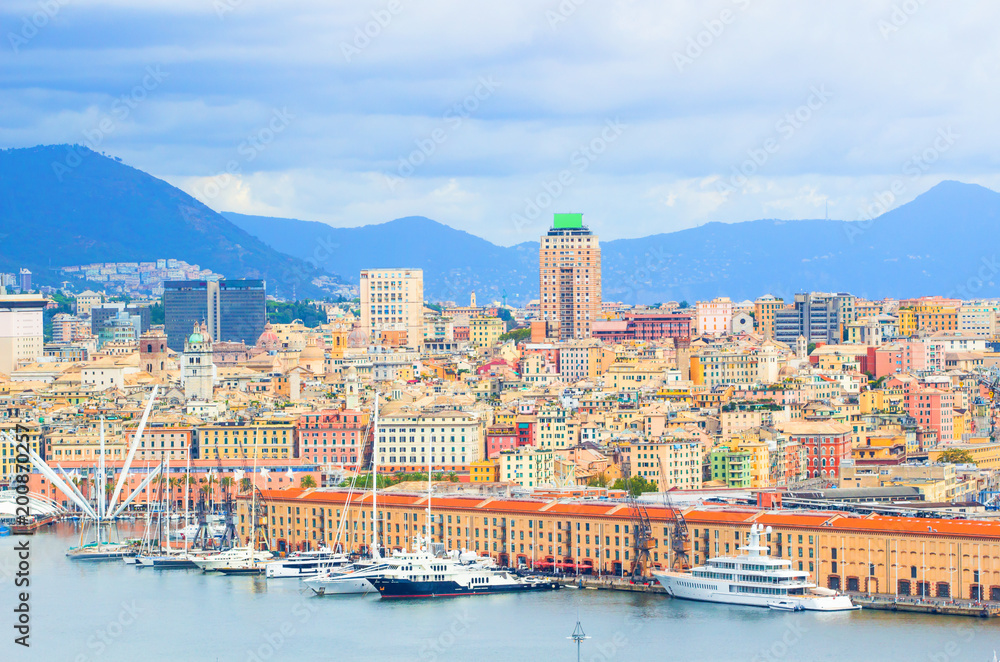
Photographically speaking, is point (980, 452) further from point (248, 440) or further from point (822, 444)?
point (248, 440)

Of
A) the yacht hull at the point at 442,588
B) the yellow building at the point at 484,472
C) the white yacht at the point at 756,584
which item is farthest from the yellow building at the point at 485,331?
the white yacht at the point at 756,584

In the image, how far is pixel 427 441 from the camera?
171 feet

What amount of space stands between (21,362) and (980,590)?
6724cm

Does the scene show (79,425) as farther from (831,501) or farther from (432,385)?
(831,501)

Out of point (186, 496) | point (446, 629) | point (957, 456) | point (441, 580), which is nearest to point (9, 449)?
point (186, 496)

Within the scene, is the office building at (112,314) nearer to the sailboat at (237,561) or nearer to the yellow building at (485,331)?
the yellow building at (485,331)

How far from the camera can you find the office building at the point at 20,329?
96062 mm

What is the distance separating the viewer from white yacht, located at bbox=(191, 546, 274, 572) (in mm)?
40312

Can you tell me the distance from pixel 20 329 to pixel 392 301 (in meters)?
17.2

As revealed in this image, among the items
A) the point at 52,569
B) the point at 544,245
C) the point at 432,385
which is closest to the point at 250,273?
the point at 544,245

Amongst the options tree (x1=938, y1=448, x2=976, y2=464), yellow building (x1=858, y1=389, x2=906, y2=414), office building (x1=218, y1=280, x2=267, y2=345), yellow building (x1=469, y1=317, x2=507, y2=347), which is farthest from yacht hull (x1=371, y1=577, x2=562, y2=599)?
office building (x1=218, y1=280, x2=267, y2=345)

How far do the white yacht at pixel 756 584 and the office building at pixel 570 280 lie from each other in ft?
192

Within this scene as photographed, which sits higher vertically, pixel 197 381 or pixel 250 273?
Result: pixel 250 273

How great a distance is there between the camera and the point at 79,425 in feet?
196
